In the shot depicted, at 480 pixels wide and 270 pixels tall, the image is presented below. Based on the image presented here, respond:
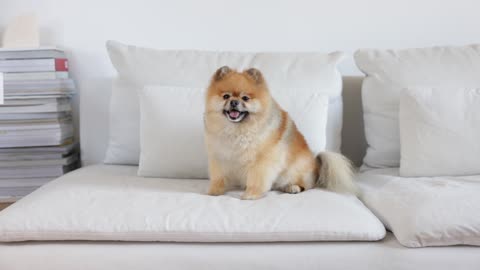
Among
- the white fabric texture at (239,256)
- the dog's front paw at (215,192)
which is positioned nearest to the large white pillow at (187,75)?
the dog's front paw at (215,192)

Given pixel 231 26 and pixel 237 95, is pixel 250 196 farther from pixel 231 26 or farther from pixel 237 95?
pixel 231 26

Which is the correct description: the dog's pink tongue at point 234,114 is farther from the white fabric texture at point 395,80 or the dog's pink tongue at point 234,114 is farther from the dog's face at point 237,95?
the white fabric texture at point 395,80

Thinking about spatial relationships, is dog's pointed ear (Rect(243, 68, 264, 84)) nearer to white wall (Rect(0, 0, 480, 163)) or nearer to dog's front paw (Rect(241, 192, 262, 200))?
dog's front paw (Rect(241, 192, 262, 200))

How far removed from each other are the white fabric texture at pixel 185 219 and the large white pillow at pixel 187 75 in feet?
1.70

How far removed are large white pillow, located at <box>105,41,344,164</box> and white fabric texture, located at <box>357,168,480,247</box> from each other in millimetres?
446

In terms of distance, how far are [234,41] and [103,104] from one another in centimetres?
67

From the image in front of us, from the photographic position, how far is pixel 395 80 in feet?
6.19

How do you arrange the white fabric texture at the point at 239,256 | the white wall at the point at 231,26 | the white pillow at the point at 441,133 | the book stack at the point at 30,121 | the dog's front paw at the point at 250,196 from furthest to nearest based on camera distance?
1. the white wall at the point at 231,26
2. the book stack at the point at 30,121
3. the white pillow at the point at 441,133
4. the dog's front paw at the point at 250,196
5. the white fabric texture at the point at 239,256

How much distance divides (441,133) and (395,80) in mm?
301

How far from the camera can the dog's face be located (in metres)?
1.47

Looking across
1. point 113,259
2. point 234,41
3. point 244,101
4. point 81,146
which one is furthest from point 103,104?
point 113,259

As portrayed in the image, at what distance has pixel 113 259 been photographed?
1204 millimetres

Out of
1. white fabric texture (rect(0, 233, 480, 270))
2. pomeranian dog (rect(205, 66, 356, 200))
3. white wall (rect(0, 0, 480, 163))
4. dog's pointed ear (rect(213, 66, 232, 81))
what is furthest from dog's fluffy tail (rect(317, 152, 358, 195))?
white wall (rect(0, 0, 480, 163))

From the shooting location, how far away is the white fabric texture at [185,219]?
1.23 m
